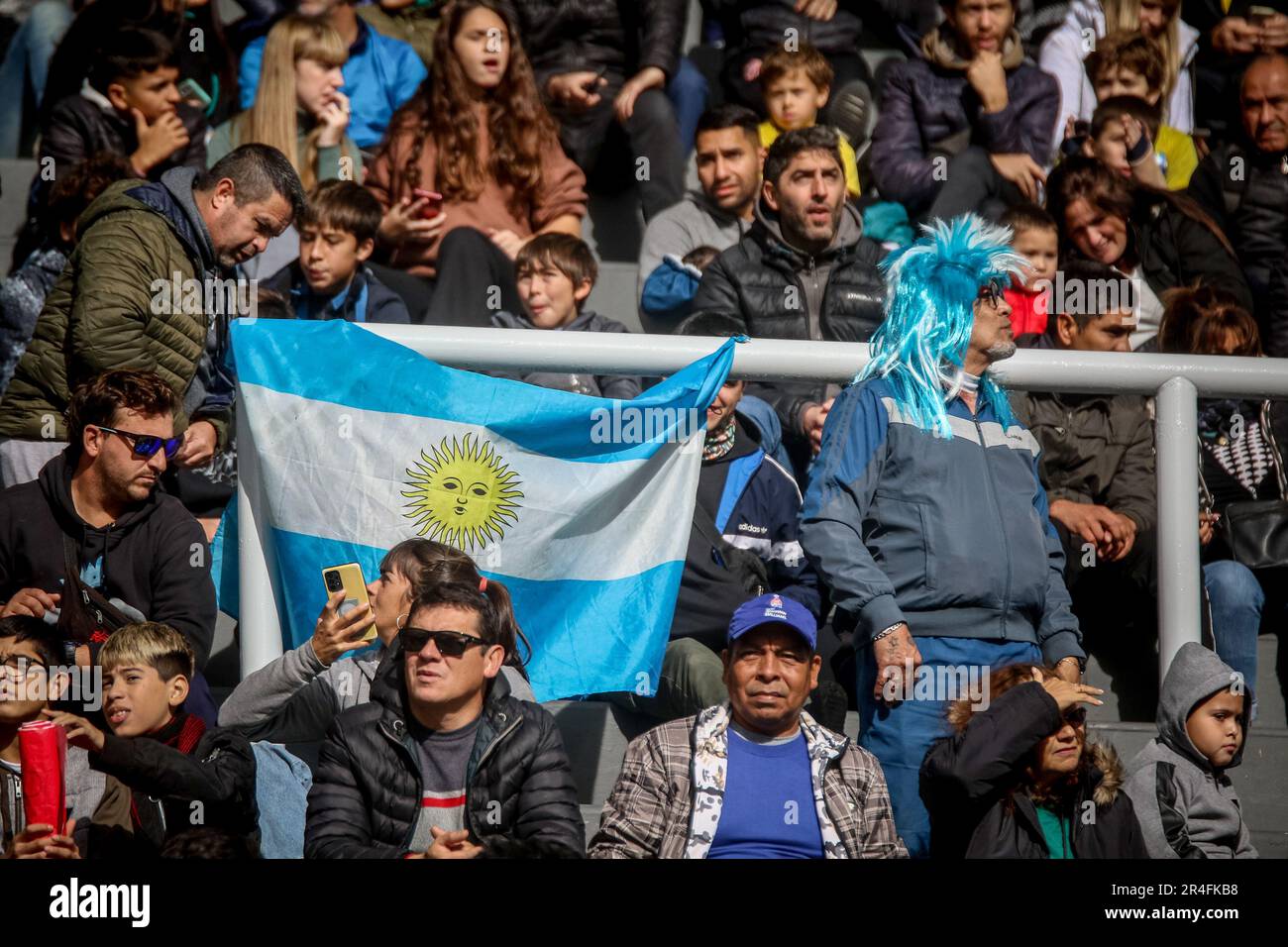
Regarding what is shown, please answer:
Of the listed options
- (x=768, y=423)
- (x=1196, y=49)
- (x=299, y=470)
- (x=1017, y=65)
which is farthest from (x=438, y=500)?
(x=1196, y=49)

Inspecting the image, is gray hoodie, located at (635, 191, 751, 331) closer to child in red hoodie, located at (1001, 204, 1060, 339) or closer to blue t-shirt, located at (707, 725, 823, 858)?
child in red hoodie, located at (1001, 204, 1060, 339)

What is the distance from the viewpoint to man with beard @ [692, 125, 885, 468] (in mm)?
6133

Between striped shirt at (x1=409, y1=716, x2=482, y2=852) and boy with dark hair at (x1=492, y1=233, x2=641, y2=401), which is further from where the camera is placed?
boy with dark hair at (x1=492, y1=233, x2=641, y2=401)

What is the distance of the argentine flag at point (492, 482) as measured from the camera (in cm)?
478

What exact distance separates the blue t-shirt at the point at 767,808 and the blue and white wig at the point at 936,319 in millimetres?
961

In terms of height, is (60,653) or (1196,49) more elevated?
(1196,49)

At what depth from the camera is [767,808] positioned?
4.42 metres

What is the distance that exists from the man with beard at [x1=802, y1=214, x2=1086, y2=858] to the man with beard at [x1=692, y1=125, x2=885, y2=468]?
1160 millimetres

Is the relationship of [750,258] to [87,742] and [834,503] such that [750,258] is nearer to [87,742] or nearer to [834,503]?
[834,503]

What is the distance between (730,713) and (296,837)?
112 centimetres

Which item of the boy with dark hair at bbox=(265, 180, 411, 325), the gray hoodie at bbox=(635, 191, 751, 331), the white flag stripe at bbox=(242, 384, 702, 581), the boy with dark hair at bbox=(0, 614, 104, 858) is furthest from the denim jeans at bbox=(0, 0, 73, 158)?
the boy with dark hair at bbox=(0, 614, 104, 858)

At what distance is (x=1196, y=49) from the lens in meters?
8.46

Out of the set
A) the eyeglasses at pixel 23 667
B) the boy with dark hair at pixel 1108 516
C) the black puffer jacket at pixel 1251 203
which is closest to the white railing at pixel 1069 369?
the boy with dark hair at pixel 1108 516

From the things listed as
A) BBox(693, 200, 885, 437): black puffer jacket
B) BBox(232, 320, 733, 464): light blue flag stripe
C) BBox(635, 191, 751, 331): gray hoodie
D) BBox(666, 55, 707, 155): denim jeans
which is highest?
BBox(666, 55, 707, 155): denim jeans
